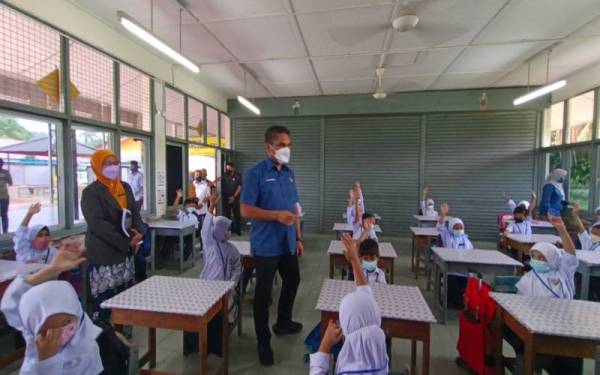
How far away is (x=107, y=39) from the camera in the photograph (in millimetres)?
3832

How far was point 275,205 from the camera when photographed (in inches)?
84.6

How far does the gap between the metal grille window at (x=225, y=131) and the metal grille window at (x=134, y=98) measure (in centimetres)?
268

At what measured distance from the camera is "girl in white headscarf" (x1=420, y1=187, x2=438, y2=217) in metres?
6.04

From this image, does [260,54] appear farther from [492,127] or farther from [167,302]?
[492,127]

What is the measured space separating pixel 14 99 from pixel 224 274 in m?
2.72

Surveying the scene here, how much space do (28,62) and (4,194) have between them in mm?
1361

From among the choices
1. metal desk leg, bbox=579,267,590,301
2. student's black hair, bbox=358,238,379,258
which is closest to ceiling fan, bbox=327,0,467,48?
student's black hair, bbox=358,238,379,258

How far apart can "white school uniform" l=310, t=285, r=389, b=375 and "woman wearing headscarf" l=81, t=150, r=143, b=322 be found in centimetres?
184

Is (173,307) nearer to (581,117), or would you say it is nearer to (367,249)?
(367,249)

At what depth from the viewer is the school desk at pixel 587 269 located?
2828mm

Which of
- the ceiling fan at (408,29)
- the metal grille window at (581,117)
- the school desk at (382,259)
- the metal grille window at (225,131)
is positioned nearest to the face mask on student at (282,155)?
the school desk at (382,259)

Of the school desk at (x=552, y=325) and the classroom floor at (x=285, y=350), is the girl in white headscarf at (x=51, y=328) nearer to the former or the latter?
the classroom floor at (x=285, y=350)

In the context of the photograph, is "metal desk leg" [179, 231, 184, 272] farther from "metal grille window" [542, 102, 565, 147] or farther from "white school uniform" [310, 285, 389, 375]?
"metal grille window" [542, 102, 565, 147]

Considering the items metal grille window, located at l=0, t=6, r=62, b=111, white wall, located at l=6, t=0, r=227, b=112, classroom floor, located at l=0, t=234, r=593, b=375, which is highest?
white wall, located at l=6, t=0, r=227, b=112
